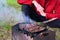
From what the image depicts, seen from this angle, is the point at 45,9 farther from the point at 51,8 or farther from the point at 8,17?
the point at 8,17

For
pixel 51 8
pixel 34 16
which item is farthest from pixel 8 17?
pixel 51 8

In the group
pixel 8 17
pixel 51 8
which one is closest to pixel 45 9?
pixel 51 8

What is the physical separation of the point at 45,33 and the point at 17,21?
0.69 ft

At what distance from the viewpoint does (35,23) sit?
1121mm

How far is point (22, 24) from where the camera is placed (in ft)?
3.71

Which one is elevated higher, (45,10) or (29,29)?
(45,10)

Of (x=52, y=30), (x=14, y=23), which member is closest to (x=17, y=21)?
(x=14, y=23)

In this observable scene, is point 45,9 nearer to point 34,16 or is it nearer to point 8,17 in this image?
point 34,16

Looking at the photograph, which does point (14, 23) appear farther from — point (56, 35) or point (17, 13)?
point (56, 35)

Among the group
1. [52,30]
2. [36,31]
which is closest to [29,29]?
[36,31]

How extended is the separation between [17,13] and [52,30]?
0.89 ft

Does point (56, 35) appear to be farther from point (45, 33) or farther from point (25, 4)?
point (25, 4)

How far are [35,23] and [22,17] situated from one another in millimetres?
100

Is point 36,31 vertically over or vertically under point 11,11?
under
